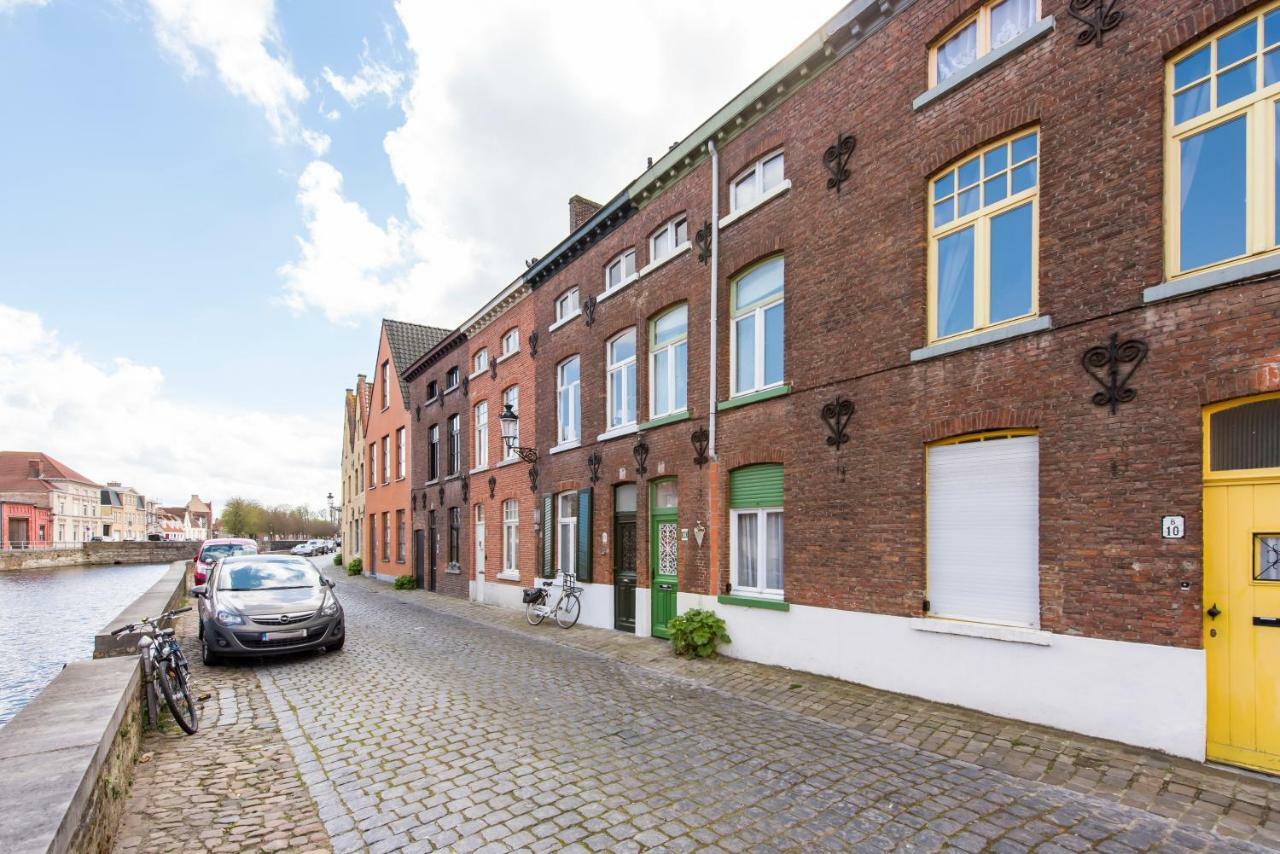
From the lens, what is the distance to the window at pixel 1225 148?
509 centimetres

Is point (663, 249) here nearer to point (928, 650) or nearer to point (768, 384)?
point (768, 384)

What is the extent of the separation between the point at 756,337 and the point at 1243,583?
20.9 feet

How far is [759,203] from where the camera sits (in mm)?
9656

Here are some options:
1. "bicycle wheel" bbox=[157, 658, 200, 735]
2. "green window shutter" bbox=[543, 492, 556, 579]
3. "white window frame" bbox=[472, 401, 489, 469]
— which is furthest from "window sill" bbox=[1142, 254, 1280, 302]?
"white window frame" bbox=[472, 401, 489, 469]

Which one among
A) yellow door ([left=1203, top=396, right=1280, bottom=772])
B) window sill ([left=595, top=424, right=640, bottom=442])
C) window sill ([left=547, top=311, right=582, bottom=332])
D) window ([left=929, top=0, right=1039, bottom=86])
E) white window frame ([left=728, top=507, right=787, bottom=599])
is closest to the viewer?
yellow door ([left=1203, top=396, right=1280, bottom=772])

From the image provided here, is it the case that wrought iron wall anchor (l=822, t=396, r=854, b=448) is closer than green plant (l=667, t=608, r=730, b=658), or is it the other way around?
wrought iron wall anchor (l=822, t=396, r=854, b=448)

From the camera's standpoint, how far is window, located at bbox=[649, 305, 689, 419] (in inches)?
451

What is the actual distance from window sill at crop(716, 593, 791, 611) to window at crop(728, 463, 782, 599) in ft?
0.56

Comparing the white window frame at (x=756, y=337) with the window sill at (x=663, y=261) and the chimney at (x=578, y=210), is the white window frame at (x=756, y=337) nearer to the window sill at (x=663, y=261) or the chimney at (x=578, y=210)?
the window sill at (x=663, y=261)

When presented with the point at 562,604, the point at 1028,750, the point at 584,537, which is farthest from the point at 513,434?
the point at 1028,750

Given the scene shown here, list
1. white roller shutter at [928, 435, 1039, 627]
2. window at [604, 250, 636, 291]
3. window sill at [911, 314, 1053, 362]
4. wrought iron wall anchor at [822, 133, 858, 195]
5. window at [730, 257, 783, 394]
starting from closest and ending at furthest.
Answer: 1. window sill at [911, 314, 1053, 362]
2. white roller shutter at [928, 435, 1039, 627]
3. wrought iron wall anchor at [822, 133, 858, 195]
4. window at [730, 257, 783, 394]
5. window at [604, 250, 636, 291]

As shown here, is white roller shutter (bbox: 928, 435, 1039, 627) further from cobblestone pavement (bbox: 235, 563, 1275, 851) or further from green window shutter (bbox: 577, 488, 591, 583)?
green window shutter (bbox: 577, 488, 591, 583)

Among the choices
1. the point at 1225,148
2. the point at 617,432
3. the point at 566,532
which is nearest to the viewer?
the point at 1225,148

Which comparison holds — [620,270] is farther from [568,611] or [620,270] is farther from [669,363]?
[568,611]
